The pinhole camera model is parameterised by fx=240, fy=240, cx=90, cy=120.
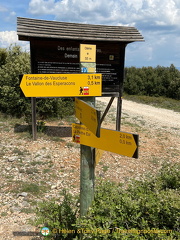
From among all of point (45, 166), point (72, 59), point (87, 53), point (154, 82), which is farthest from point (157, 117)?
point (154, 82)

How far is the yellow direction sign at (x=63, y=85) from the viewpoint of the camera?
8.41 ft

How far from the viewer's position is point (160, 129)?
10.7m

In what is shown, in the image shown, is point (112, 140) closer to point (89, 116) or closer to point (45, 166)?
point (89, 116)

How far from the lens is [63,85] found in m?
2.62

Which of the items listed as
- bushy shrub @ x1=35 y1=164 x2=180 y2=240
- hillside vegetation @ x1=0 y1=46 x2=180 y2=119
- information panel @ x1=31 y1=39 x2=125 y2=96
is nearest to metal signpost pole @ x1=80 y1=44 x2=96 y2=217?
bushy shrub @ x1=35 y1=164 x2=180 y2=240

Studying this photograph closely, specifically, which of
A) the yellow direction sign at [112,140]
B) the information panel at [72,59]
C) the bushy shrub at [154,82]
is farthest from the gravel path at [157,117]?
the bushy shrub at [154,82]

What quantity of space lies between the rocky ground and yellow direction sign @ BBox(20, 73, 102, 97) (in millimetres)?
1677

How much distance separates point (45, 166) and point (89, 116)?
4.14 m

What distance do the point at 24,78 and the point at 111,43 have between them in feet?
20.4

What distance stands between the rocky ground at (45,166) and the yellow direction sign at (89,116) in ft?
5.21

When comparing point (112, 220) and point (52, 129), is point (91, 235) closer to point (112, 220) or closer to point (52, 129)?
point (112, 220)

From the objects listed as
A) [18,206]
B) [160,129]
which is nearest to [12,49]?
[160,129]

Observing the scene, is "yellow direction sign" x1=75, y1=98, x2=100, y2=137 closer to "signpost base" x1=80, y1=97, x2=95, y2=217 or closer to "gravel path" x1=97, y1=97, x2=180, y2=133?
"signpost base" x1=80, y1=97, x2=95, y2=217

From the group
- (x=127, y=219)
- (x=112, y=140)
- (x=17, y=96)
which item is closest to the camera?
(x=112, y=140)
